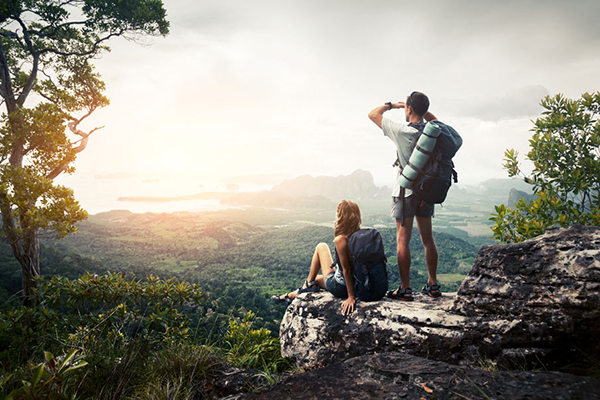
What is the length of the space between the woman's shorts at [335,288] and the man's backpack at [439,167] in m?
1.53

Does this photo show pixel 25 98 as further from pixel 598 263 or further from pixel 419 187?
pixel 598 263

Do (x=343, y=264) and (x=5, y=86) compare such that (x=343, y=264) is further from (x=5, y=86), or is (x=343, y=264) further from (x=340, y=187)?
(x=340, y=187)

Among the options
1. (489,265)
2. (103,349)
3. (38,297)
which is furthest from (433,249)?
(38,297)

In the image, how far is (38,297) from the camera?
4887 millimetres

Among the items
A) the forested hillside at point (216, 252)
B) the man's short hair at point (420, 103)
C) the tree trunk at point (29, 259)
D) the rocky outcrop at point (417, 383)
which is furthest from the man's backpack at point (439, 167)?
the forested hillside at point (216, 252)

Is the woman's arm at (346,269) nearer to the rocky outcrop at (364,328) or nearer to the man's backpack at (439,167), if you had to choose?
the rocky outcrop at (364,328)

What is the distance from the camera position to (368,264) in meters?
3.49

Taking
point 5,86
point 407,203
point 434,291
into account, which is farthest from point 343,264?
point 5,86

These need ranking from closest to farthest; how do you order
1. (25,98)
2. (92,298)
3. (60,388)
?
(60,388)
(92,298)
(25,98)

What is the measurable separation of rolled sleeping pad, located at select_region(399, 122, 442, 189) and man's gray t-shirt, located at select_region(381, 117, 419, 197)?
0.42 ft

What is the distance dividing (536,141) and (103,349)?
7439mm

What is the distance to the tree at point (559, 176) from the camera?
4.86m

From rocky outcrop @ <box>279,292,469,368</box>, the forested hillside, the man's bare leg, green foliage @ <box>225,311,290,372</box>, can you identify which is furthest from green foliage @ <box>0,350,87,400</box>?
the forested hillside

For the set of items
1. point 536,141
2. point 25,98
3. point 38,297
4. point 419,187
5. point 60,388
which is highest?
point 25,98
